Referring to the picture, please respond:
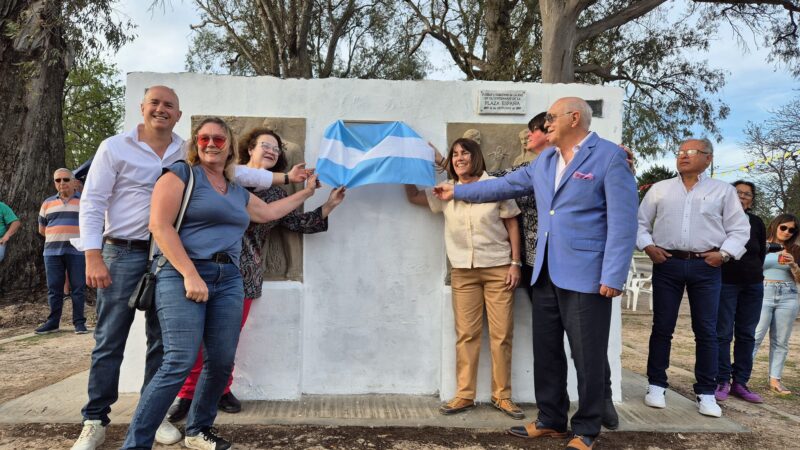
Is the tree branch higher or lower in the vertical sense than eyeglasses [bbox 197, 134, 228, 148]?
higher

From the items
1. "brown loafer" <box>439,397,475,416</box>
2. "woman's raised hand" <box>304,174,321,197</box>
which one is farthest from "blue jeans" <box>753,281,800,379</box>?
"woman's raised hand" <box>304,174,321,197</box>

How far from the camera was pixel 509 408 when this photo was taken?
403 centimetres

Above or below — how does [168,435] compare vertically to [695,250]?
below

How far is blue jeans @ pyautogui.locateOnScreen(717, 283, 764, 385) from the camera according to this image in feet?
15.5

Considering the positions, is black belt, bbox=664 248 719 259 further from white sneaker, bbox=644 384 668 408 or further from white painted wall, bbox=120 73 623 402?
white sneaker, bbox=644 384 668 408

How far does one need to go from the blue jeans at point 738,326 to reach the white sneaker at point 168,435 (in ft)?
14.0

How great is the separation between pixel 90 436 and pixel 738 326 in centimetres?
512

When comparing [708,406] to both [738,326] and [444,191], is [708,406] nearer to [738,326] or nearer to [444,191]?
[738,326]

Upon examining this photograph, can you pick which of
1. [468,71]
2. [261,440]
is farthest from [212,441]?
[468,71]

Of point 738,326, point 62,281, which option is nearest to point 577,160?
point 738,326

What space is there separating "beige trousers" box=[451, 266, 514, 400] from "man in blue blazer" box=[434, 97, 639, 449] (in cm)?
45

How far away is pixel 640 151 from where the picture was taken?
16.4 meters

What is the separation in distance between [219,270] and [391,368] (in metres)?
1.92

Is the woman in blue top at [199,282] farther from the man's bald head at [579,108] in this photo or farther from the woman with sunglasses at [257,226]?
the man's bald head at [579,108]
